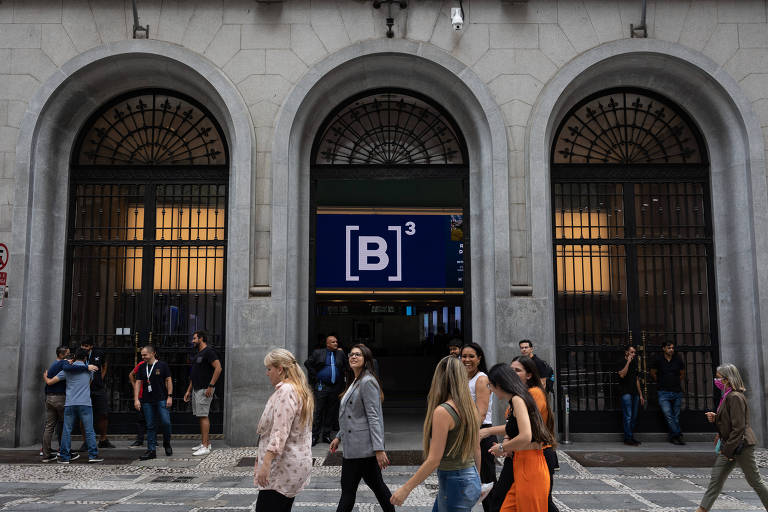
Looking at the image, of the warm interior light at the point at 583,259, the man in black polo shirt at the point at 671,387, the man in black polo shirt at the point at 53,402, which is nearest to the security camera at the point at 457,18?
the warm interior light at the point at 583,259

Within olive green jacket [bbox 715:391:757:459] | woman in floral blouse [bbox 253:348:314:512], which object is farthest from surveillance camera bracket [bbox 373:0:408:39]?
woman in floral blouse [bbox 253:348:314:512]

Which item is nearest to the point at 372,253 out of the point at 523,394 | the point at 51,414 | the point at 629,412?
the point at 629,412

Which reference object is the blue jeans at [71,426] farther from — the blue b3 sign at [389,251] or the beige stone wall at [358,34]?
the beige stone wall at [358,34]

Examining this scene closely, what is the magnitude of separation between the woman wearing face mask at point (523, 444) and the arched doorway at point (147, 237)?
8143mm

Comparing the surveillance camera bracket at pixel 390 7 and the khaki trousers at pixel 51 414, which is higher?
the surveillance camera bracket at pixel 390 7

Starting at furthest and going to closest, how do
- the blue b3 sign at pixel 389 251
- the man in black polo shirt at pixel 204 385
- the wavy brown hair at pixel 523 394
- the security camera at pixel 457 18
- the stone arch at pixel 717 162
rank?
the blue b3 sign at pixel 389 251
the stone arch at pixel 717 162
the security camera at pixel 457 18
the man in black polo shirt at pixel 204 385
the wavy brown hair at pixel 523 394

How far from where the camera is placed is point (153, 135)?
1229 centimetres

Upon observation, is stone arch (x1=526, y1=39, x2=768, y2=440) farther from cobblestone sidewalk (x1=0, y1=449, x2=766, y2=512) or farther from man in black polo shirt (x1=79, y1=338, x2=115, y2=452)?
Result: man in black polo shirt (x1=79, y1=338, x2=115, y2=452)

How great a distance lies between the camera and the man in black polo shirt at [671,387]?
11094mm

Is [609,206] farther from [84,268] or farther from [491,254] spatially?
[84,268]

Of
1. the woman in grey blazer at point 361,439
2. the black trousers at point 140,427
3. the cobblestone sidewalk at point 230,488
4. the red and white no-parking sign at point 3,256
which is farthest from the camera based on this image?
the black trousers at point 140,427

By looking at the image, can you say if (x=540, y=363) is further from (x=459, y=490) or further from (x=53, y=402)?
(x=53, y=402)

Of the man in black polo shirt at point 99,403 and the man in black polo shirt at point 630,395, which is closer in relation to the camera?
the man in black polo shirt at point 99,403

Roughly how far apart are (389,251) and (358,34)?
4.20 metres
